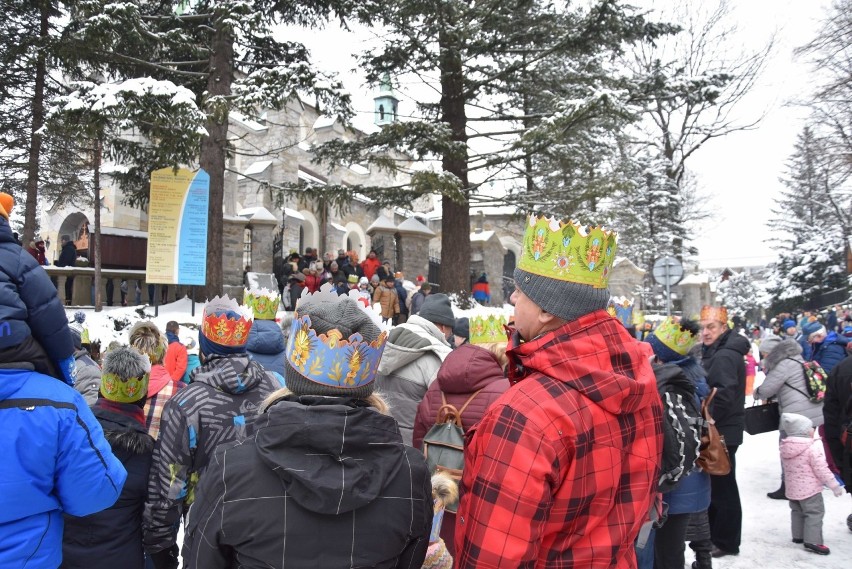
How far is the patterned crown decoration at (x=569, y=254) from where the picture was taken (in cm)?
192

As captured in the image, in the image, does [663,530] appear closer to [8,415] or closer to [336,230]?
[8,415]

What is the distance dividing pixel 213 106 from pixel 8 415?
10869 millimetres

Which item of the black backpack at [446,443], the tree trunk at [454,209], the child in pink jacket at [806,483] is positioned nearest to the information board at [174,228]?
the tree trunk at [454,209]

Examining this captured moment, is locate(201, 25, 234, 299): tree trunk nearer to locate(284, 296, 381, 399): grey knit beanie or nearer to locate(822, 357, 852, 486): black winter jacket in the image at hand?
locate(822, 357, 852, 486): black winter jacket

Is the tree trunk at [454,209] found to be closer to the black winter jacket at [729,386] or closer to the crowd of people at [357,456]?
the black winter jacket at [729,386]

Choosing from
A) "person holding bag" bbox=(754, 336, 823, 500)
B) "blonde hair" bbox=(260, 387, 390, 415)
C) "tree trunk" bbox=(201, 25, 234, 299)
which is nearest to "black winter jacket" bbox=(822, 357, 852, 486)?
"person holding bag" bbox=(754, 336, 823, 500)

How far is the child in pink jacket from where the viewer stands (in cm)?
548

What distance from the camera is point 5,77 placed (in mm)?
16562

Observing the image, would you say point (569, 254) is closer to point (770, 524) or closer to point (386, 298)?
point (770, 524)

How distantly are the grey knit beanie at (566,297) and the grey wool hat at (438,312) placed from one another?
3.22 metres

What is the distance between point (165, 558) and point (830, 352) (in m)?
9.23

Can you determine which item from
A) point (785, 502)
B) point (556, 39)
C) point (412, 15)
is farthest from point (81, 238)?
point (785, 502)

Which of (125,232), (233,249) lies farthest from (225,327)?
(125,232)

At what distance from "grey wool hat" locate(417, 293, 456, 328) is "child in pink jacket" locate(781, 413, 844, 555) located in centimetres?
345
